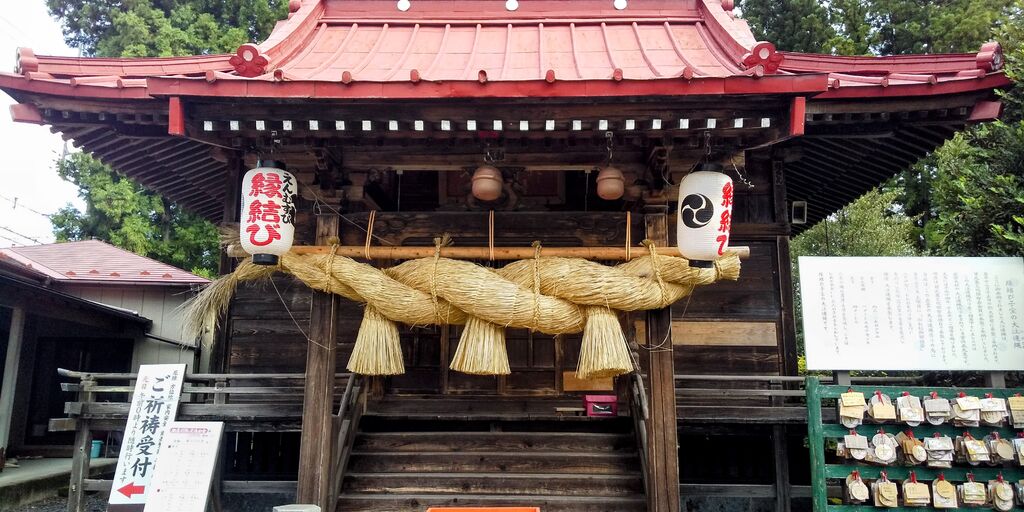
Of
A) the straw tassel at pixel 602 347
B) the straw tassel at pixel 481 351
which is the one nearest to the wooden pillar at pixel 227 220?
the straw tassel at pixel 481 351

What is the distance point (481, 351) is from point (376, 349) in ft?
2.94

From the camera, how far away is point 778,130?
4.63 meters

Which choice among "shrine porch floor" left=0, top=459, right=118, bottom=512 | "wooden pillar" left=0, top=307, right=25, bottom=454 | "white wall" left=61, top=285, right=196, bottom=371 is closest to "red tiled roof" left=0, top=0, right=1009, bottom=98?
"shrine porch floor" left=0, top=459, right=118, bottom=512

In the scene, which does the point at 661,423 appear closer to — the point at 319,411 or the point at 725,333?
the point at 725,333

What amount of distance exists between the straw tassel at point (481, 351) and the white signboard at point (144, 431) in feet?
11.5

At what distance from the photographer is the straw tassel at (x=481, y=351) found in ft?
16.2

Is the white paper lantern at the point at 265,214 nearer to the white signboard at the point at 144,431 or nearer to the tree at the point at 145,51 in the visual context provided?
the white signboard at the point at 144,431

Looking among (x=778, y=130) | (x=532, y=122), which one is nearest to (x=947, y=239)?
(x=778, y=130)

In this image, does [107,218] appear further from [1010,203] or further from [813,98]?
[1010,203]

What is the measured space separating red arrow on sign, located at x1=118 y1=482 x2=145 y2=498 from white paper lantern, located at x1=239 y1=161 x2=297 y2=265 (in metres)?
3.22

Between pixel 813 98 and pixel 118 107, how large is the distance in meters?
5.58

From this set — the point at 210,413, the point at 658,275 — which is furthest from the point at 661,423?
the point at 210,413

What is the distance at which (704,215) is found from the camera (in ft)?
15.8

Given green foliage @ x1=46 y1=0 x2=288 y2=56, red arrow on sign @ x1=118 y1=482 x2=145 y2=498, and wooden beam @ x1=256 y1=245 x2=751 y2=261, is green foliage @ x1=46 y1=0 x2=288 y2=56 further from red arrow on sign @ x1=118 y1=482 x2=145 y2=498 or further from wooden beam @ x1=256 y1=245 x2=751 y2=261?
wooden beam @ x1=256 y1=245 x2=751 y2=261
